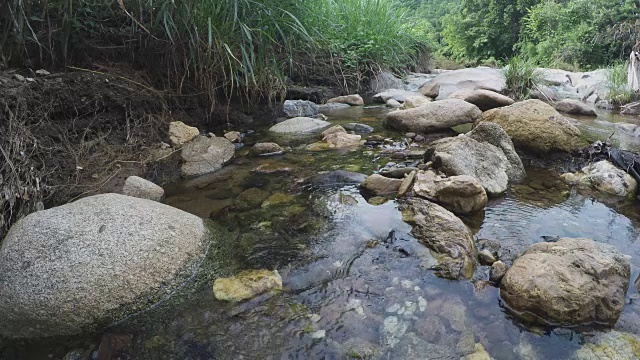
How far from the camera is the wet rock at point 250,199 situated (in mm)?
2596

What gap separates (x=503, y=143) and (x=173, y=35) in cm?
303

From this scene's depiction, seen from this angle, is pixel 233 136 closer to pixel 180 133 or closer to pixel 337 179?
pixel 180 133

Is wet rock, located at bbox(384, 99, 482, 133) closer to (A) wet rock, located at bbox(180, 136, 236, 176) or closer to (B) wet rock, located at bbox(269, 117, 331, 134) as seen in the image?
(B) wet rock, located at bbox(269, 117, 331, 134)

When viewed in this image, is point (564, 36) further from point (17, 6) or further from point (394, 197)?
point (17, 6)

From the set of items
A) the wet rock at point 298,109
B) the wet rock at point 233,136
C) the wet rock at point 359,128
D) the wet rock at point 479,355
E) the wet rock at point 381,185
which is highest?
the wet rock at point 479,355

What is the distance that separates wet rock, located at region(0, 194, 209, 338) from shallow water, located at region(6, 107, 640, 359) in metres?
0.09

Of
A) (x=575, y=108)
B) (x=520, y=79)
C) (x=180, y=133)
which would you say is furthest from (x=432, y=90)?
(x=180, y=133)

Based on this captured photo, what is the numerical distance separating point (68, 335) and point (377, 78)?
23.7 ft

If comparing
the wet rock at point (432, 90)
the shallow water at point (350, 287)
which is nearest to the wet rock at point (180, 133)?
the shallow water at point (350, 287)

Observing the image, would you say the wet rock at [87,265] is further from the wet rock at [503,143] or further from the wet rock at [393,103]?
the wet rock at [393,103]

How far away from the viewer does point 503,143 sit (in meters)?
3.21

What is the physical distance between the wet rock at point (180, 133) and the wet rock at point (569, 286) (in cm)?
299

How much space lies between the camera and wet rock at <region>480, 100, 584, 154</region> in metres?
3.45

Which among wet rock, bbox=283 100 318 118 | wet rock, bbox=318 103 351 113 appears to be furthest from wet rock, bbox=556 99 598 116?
wet rock, bbox=283 100 318 118
